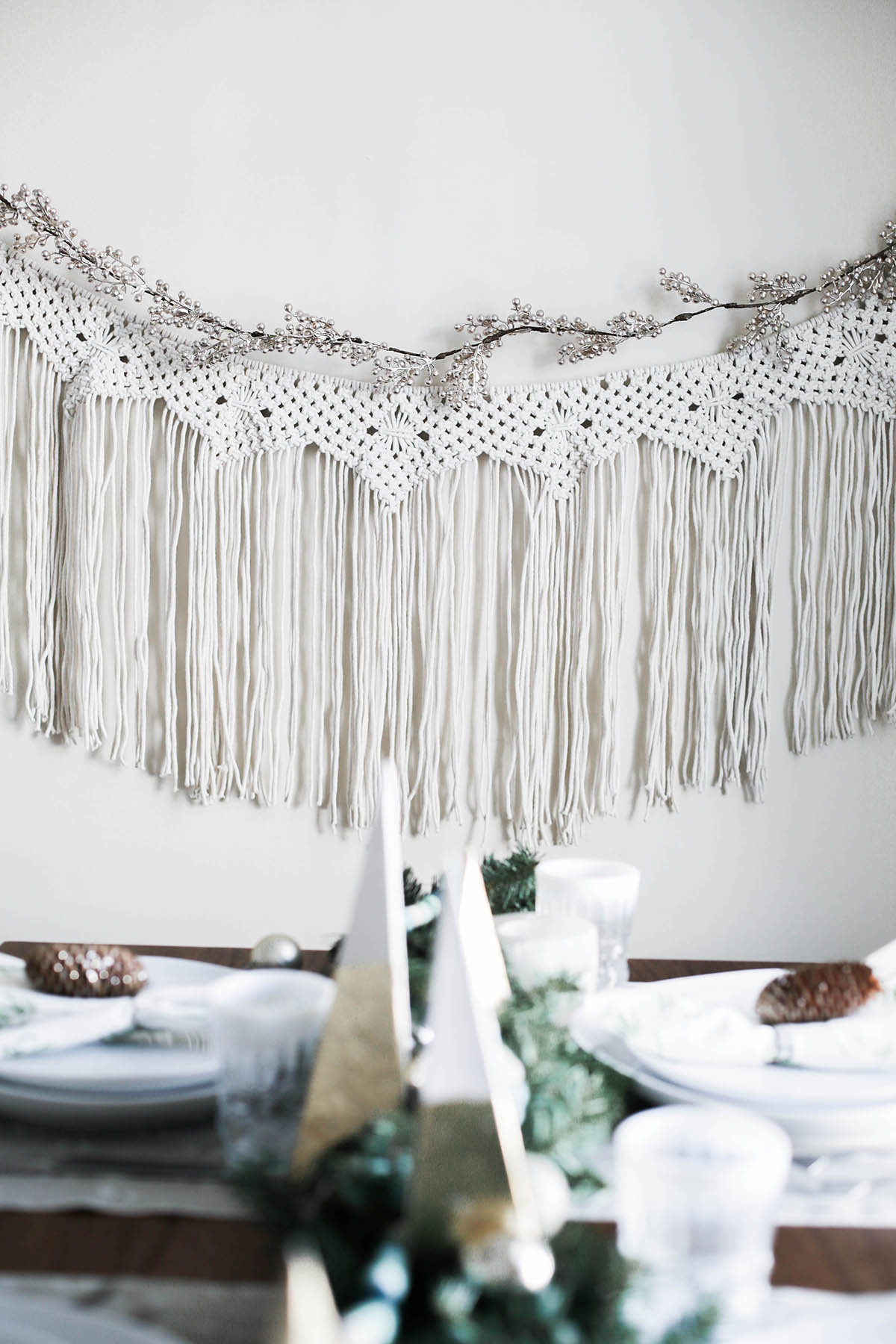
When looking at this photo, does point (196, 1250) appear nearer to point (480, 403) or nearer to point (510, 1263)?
point (510, 1263)

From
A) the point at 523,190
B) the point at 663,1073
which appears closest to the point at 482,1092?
the point at 663,1073

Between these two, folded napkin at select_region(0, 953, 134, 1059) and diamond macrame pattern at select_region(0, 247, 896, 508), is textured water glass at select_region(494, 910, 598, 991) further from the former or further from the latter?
diamond macrame pattern at select_region(0, 247, 896, 508)

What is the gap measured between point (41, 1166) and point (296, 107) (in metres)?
1.57

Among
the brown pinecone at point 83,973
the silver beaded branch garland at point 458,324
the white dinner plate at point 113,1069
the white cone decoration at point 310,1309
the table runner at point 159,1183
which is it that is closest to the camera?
the white cone decoration at point 310,1309

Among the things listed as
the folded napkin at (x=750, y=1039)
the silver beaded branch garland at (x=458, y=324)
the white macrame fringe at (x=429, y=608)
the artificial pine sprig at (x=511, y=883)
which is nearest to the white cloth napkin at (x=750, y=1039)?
the folded napkin at (x=750, y=1039)

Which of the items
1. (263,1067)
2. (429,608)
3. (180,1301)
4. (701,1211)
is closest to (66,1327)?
(180,1301)

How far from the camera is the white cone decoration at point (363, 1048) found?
52 cm

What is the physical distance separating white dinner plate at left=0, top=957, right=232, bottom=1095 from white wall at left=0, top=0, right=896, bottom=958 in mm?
1033

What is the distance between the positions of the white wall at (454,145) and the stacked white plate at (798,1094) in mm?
1063

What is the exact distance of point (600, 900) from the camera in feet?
2.75

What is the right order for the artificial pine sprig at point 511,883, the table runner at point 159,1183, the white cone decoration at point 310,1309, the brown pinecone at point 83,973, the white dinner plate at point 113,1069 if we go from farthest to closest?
the artificial pine sprig at point 511,883 → the brown pinecone at point 83,973 → the white dinner plate at point 113,1069 → the table runner at point 159,1183 → the white cone decoration at point 310,1309

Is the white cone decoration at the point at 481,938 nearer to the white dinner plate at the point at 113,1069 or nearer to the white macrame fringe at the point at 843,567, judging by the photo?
the white dinner plate at the point at 113,1069

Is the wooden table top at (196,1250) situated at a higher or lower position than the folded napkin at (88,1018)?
lower

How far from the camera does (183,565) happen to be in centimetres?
173
